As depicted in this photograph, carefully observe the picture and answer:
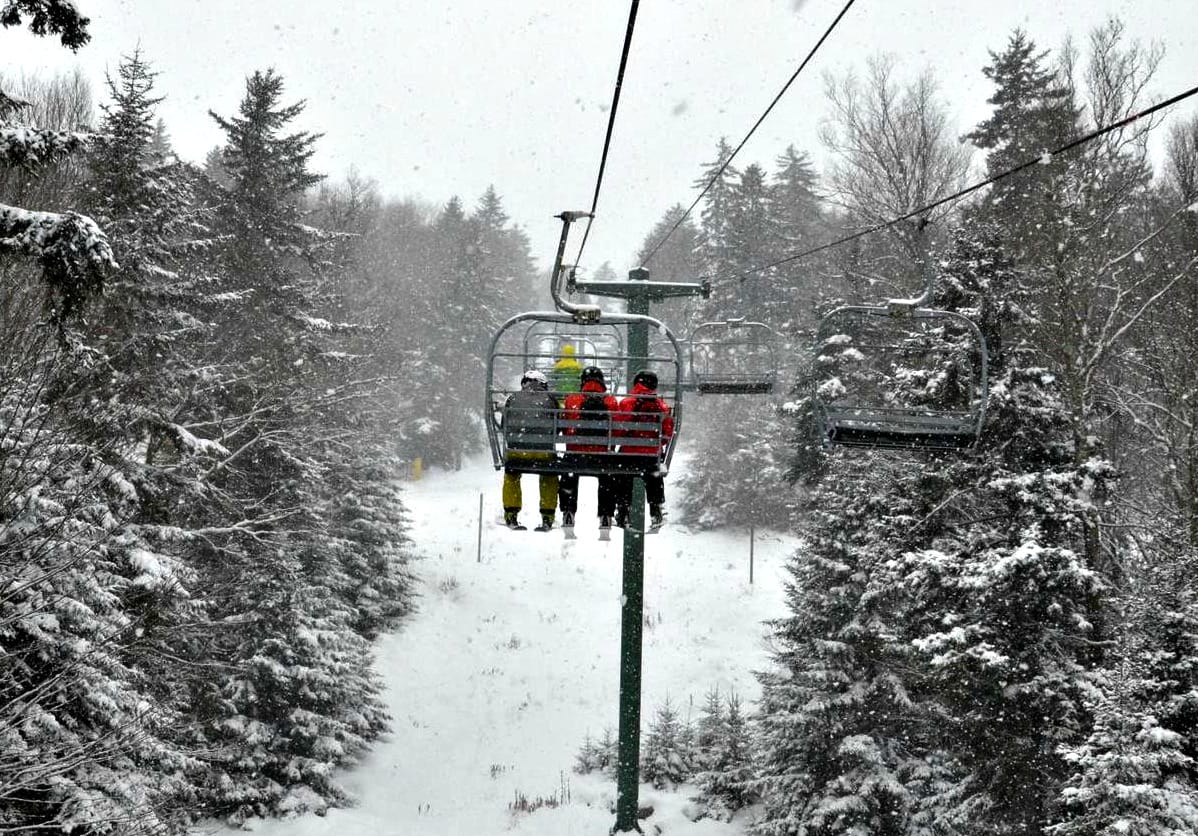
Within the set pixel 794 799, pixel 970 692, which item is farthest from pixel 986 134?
pixel 794 799

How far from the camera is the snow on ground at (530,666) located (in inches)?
Result: 588

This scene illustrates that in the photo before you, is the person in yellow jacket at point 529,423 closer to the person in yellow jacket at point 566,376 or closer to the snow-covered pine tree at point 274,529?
the person in yellow jacket at point 566,376

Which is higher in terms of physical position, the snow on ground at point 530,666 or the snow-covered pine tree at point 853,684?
the snow-covered pine tree at point 853,684

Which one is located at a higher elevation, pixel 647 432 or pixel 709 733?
pixel 647 432

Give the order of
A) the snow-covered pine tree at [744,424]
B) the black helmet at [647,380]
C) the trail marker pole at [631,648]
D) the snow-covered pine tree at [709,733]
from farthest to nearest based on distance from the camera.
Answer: the snow-covered pine tree at [744,424] → the snow-covered pine tree at [709,733] → the trail marker pole at [631,648] → the black helmet at [647,380]

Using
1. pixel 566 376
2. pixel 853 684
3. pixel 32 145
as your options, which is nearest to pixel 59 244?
pixel 32 145

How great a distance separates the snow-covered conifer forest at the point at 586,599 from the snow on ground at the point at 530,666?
6.2 inches

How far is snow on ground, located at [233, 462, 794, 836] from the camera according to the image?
14.9 m

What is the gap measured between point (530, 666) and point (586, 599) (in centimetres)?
442

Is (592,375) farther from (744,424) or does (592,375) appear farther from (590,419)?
(744,424)

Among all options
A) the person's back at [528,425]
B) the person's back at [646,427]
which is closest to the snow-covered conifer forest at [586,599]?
the person's back at [646,427]

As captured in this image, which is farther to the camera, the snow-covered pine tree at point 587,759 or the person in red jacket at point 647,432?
the snow-covered pine tree at point 587,759

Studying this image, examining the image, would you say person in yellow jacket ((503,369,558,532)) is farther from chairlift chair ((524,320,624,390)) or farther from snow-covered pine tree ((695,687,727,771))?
snow-covered pine tree ((695,687,727,771))

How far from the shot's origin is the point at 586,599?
1006 inches
